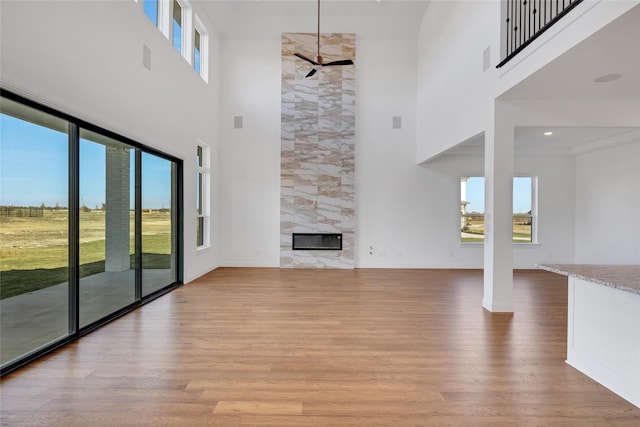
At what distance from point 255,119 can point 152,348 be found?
5981mm

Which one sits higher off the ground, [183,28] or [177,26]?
[183,28]

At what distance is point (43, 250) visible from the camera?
9.57 ft

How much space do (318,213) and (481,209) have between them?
404 cm

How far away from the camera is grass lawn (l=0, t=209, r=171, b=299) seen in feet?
8.48

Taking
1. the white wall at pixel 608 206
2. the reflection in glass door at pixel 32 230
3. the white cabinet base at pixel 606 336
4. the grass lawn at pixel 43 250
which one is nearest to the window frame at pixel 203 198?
the grass lawn at pixel 43 250

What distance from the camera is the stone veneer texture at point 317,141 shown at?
7758 millimetres

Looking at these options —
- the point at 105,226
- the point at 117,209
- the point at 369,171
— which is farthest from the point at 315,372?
the point at 369,171

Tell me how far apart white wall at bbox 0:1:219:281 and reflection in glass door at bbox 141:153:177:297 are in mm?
298

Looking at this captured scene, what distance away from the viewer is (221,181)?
307 inches

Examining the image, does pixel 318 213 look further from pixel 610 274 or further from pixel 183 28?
pixel 610 274

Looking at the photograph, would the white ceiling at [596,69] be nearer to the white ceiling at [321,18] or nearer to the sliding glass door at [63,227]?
the white ceiling at [321,18]

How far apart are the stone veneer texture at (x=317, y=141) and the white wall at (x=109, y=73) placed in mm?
2336

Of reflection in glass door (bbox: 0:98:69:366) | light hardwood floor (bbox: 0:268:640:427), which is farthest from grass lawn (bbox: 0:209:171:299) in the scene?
light hardwood floor (bbox: 0:268:640:427)

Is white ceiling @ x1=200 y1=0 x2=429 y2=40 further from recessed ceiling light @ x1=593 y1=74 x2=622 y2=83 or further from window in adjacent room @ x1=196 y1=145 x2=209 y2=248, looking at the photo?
recessed ceiling light @ x1=593 y1=74 x2=622 y2=83
